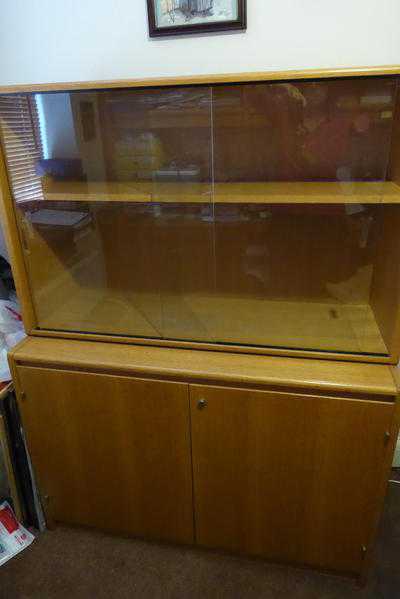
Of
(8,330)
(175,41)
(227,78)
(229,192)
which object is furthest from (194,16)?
(8,330)

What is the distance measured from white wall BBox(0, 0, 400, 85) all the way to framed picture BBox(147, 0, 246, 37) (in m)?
0.03

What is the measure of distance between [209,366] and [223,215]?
46cm

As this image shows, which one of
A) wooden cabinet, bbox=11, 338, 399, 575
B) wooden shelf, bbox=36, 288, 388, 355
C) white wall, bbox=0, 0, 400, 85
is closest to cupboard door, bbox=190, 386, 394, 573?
wooden cabinet, bbox=11, 338, 399, 575

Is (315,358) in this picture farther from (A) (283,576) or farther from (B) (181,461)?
(A) (283,576)

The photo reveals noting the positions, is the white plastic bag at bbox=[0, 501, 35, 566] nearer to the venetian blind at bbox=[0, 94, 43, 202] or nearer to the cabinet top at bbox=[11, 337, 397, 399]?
the cabinet top at bbox=[11, 337, 397, 399]

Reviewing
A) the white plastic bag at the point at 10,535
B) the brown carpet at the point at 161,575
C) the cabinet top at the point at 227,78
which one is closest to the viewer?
the cabinet top at the point at 227,78

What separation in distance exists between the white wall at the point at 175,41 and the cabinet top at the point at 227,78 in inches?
13.3

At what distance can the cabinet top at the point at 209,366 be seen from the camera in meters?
1.20

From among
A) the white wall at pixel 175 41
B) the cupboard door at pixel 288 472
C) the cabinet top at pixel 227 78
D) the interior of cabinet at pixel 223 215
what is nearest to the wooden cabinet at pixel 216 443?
the cupboard door at pixel 288 472

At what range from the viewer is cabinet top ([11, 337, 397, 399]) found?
3.94 feet

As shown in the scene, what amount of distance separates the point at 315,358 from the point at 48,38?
134 centimetres

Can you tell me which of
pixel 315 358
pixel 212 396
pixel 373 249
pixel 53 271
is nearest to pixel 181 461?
pixel 212 396

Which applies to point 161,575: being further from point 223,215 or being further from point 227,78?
point 227,78

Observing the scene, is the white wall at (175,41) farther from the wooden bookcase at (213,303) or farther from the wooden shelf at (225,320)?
the wooden shelf at (225,320)
